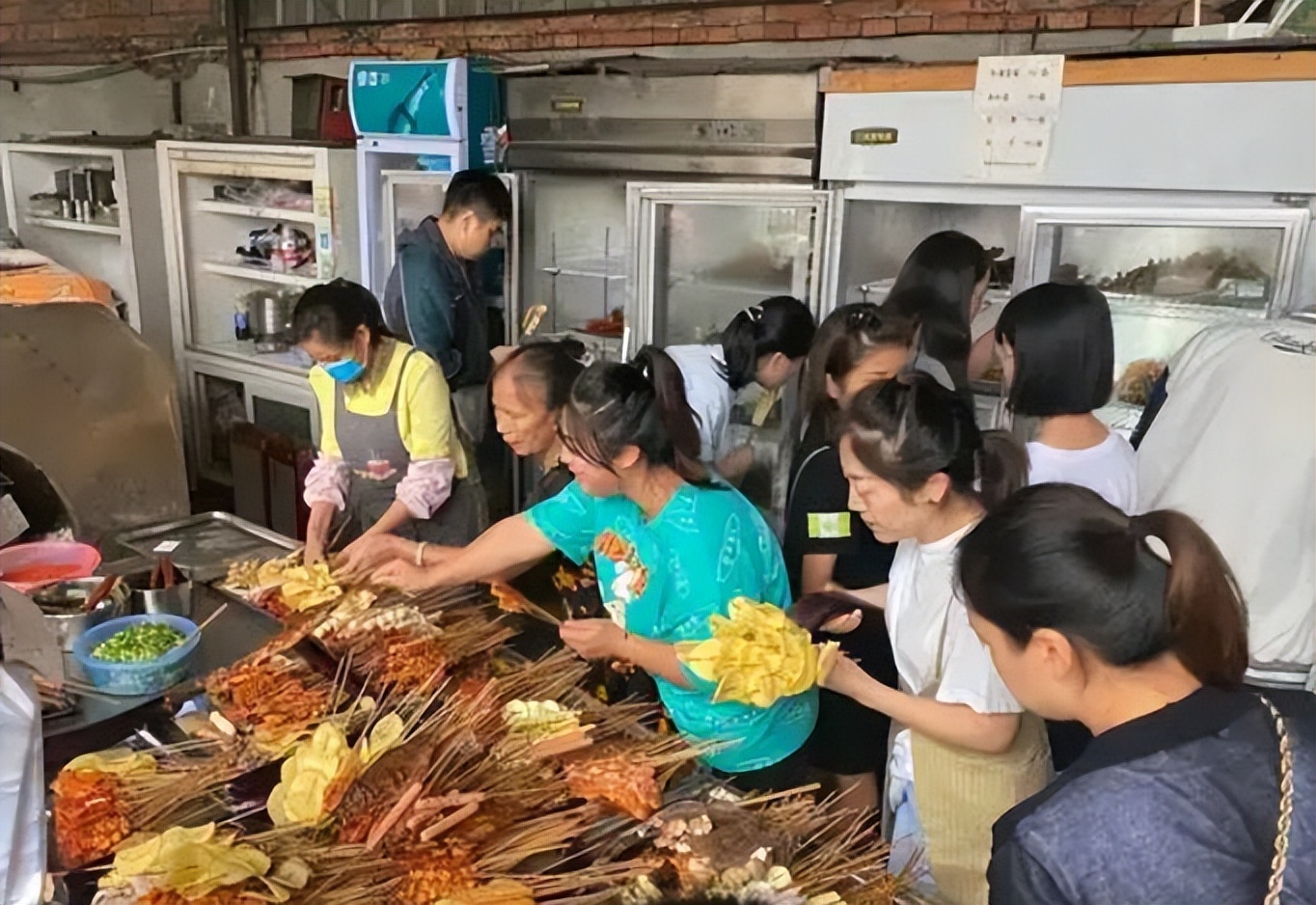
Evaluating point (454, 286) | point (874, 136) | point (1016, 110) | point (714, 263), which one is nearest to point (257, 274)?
point (454, 286)

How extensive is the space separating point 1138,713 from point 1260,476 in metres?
1.01

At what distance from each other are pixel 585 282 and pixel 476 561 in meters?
2.06

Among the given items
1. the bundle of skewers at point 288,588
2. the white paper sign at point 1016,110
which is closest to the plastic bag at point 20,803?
the bundle of skewers at point 288,588

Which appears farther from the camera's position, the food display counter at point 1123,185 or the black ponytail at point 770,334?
the black ponytail at point 770,334

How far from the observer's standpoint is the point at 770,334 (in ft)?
8.62

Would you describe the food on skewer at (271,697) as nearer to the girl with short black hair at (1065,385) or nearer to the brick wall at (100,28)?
the girl with short black hair at (1065,385)

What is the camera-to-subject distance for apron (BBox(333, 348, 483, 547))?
256cm

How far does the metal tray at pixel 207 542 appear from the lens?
7.05 ft

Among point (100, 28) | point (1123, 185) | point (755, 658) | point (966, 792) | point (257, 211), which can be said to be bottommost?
point (966, 792)

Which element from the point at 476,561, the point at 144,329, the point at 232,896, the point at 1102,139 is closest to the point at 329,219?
the point at 144,329

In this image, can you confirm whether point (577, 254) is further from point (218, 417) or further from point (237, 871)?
point (237, 871)

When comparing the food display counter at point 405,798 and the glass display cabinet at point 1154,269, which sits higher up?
the glass display cabinet at point 1154,269

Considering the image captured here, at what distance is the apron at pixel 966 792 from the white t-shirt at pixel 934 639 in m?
0.02

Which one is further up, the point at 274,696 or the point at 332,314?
the point at 332,314
